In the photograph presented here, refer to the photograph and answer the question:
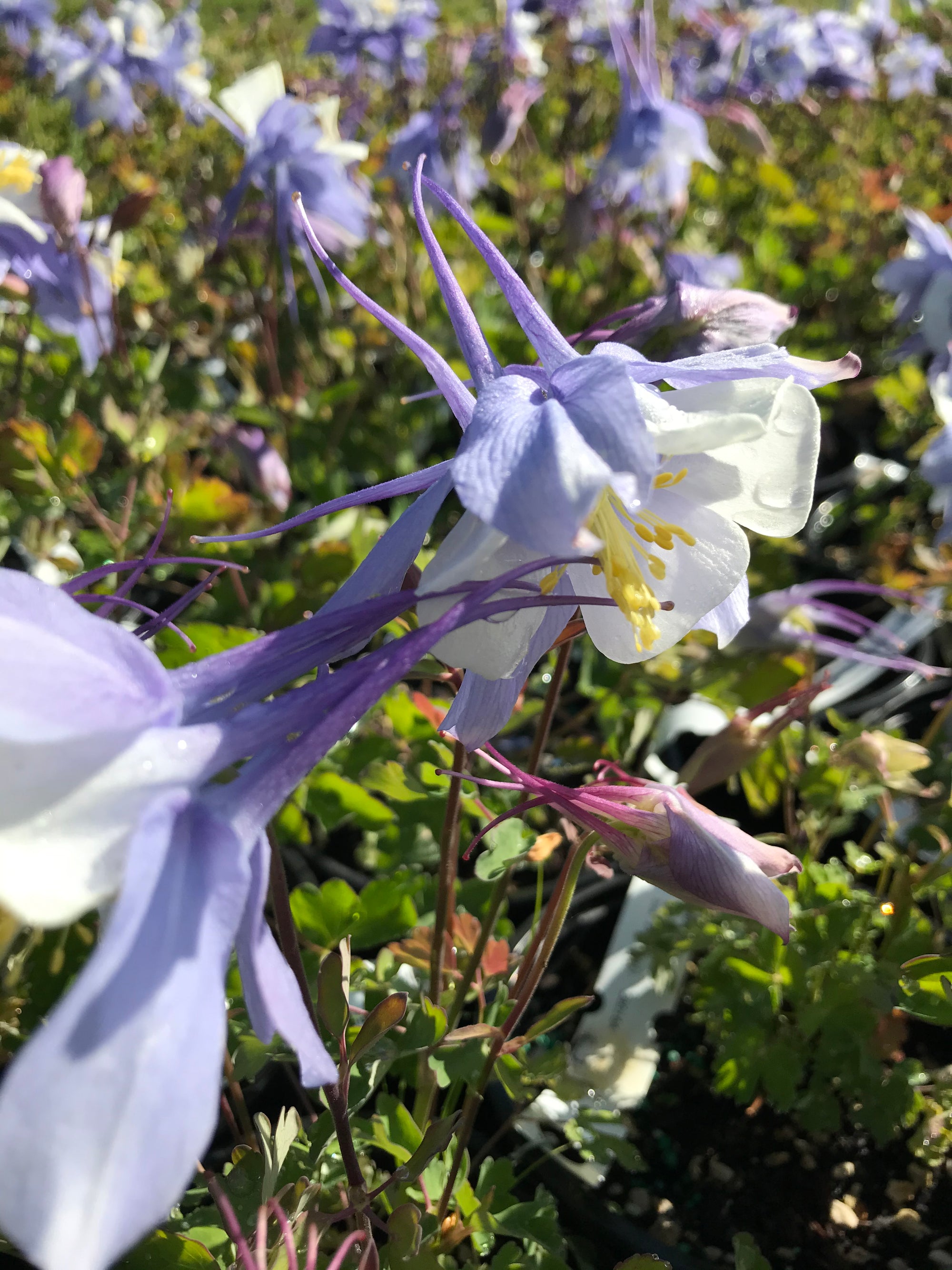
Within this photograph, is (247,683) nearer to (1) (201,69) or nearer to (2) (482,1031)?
(2) (482,1031)

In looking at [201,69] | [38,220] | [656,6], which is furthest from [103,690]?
[656,6]

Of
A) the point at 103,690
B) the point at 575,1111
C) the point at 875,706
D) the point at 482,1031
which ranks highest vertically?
the point at 103,690

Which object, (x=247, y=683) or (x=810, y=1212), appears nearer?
(x=247, y=683)

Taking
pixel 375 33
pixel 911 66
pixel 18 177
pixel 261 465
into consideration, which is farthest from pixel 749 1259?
pixel 911 66

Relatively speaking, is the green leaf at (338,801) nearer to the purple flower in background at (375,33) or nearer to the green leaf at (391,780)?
the green leaf at (391,780)

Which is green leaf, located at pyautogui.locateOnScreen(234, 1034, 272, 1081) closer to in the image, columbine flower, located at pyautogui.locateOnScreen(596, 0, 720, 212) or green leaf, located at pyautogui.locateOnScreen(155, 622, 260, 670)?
green leaf, located at pyautogui.locateOnScreen(155, 622, 260, 670)

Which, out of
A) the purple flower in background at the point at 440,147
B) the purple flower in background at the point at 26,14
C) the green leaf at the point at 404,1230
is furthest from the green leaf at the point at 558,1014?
the purple flower in background at the point at 26,14
